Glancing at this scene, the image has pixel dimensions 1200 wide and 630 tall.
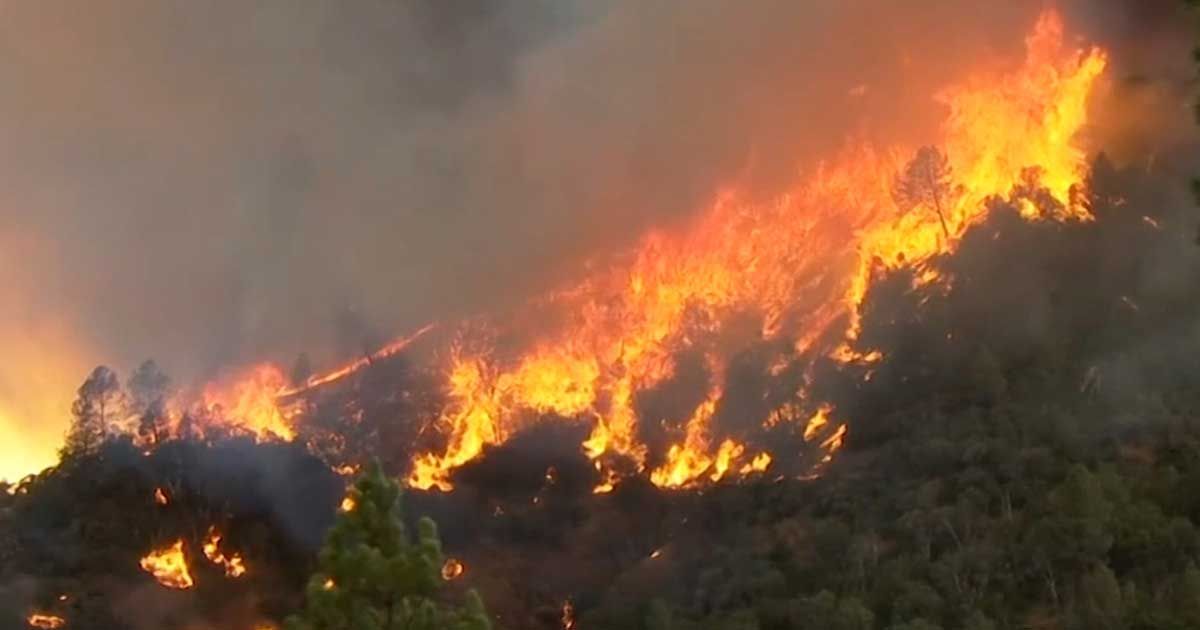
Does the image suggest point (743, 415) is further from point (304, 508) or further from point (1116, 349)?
point (304, 508)

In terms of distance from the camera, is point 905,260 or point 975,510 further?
point 905,260

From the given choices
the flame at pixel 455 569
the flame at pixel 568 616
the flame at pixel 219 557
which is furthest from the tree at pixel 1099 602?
the flame at pixel 219 557

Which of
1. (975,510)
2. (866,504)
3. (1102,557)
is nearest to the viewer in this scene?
(1102,557)

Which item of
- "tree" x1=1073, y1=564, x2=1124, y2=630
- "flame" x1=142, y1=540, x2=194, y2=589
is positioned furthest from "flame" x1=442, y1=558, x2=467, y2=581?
"tree" x1=1073, y1=564, x2=1124, y2=630

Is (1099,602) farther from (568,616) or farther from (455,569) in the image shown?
(455,569)

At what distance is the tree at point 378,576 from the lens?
23.6 meters

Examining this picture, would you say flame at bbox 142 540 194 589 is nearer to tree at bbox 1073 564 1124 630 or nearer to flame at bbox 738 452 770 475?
flame at bbox 738 452 770 475

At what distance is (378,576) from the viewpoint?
2372 cm

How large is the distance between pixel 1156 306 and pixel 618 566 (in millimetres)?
47969

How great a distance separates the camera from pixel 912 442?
98.8m

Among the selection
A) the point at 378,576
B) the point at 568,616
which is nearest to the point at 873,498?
the point at 568,616

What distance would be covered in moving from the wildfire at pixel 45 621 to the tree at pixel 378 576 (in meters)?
57.9

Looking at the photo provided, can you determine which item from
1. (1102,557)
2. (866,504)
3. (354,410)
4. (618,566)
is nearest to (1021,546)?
(1102,557)

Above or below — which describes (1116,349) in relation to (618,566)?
above
